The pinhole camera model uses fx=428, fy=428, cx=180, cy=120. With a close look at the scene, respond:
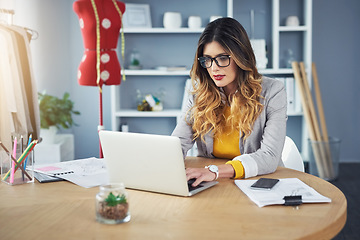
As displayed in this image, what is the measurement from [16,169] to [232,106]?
0.94 metres

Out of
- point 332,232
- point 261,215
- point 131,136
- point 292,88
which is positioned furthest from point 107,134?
point 292,88

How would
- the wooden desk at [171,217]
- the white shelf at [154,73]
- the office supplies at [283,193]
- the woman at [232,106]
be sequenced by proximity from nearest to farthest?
1. the wooden desk at [171,217]
2. the office supplies at [283,193]
3. the woman at [232,106]
4. the white shelf at [154,73]

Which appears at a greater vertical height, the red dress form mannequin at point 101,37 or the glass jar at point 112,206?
the red dress form mannequin at point 101,37

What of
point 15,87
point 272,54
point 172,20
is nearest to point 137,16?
point 172,20

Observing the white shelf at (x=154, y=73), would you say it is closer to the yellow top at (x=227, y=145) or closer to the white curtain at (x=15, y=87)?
the white curtain at (x=15, y=87)

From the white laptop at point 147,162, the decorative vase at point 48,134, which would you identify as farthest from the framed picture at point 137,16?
the white laptop at point 147,162

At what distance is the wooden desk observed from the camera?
1026 mm

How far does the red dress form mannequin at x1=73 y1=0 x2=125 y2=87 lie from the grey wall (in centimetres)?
161

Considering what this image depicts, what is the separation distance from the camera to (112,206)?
1086 mm

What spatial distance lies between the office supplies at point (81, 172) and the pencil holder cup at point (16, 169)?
100 mm

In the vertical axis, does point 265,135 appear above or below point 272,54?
below

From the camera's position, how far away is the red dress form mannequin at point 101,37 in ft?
8.82

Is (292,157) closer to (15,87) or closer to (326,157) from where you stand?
(15,87)

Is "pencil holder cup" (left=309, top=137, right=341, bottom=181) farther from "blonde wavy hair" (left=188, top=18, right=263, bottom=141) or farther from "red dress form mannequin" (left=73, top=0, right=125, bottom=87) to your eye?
"blonde wavy hair" (left=188, top=18, right=263, bottom=141)
